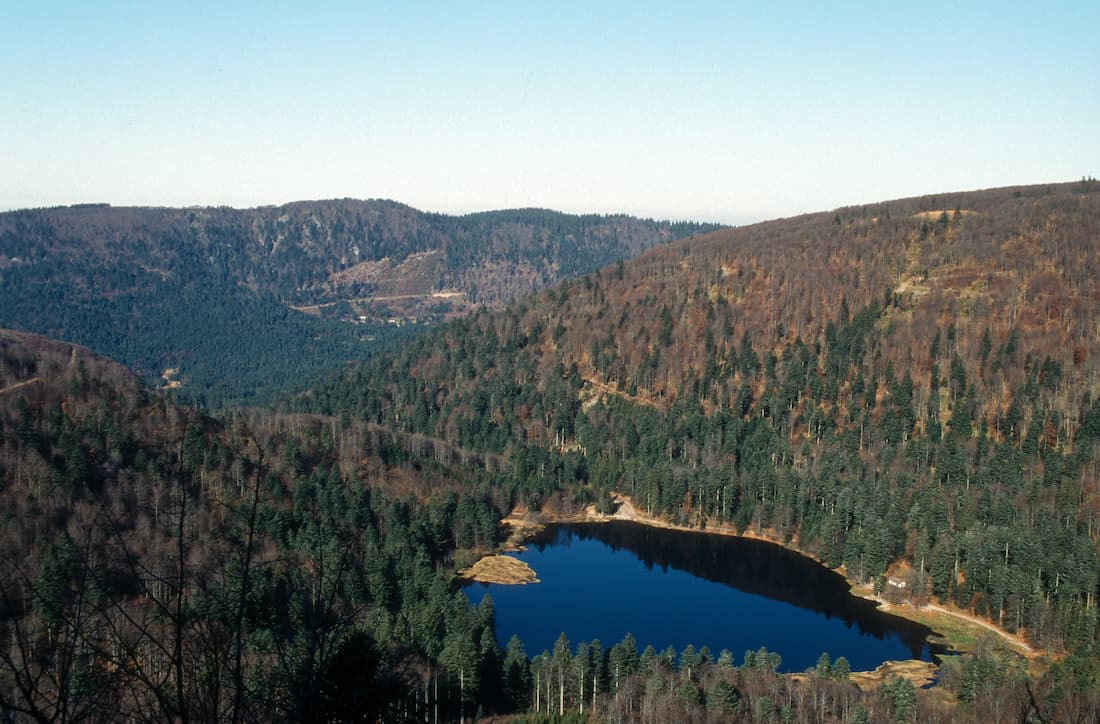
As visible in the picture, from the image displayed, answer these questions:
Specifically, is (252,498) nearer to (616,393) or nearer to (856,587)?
(856,587)

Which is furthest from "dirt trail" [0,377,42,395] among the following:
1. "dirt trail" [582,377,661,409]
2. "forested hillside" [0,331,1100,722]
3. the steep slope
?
→ "dirt trail" [582,377,661,409]

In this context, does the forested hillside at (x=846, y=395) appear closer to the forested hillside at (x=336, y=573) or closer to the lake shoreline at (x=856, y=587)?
the lake shoreline at (x=856, y=587)

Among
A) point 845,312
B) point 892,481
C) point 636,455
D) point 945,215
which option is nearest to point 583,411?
point 636,455

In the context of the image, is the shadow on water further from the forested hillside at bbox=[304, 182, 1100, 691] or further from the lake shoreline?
the forested hillside at bbox=[304, 182, 1100, 691]

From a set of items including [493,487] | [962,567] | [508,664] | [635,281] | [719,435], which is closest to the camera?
[508,664]

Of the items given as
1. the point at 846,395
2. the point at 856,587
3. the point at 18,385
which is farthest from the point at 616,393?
the point at 18,385

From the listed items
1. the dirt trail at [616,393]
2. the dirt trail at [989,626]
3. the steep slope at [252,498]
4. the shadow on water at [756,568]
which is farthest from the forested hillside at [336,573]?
the dirt trail at [616,393]

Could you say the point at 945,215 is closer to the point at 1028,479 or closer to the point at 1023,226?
the point at 1023,226
